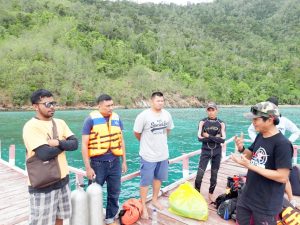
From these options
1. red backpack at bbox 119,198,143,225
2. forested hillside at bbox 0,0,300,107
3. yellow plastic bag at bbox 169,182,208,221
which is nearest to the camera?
red backpack at bbox 119,198,143,225

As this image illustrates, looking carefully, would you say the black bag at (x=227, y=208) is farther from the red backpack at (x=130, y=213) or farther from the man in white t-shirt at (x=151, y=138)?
the red backpack at (x=130, y=213)

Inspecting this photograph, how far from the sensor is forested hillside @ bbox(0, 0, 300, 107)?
74.3 m

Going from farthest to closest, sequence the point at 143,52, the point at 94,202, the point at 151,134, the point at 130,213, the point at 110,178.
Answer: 1. the point at 143,52
2. the point at 151,134
3. the point at 130,213
4. the point at 110,178
5. the point at 94,202

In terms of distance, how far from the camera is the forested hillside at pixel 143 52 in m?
74.3

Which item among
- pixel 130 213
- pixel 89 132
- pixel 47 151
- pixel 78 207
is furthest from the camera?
pixel 130 213

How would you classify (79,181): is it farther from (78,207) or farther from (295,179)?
(295,179)

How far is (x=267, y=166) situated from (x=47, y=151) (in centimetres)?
231

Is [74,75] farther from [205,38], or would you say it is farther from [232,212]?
[205,38]

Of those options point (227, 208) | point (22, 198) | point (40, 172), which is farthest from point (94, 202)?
point (22, 198)

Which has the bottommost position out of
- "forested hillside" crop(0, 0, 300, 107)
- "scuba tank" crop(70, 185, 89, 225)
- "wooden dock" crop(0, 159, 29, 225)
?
"wooden dock" crop(0, 159, 29, 225)

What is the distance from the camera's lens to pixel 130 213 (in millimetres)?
4293

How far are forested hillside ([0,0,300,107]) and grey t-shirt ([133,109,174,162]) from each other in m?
62.7

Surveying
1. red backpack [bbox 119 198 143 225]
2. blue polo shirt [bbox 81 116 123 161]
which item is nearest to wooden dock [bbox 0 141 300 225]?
red backpack [bbox 119 198 143 225]

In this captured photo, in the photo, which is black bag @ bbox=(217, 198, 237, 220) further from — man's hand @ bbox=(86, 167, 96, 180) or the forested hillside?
the forested hillside
